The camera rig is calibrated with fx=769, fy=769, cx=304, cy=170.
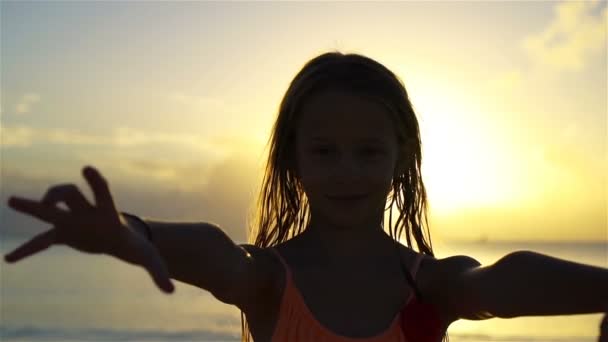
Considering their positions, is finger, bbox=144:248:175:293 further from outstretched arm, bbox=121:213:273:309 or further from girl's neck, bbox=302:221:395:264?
girl's neck, bbox=302:221:395:264

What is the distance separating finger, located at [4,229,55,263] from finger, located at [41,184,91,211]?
84 millimetres

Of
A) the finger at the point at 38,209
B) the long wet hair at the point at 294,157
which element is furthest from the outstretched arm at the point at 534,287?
the finger at the point at 38,209

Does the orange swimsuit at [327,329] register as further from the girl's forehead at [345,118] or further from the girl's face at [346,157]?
the girl's forehead at [345,118]

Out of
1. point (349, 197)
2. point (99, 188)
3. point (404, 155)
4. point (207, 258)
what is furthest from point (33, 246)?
point (404, 155)

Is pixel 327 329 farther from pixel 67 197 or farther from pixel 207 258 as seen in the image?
pixel 67 197

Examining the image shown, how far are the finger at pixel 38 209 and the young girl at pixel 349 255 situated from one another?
1.49ft

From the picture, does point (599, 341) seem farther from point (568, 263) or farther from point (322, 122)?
point (322, 122)

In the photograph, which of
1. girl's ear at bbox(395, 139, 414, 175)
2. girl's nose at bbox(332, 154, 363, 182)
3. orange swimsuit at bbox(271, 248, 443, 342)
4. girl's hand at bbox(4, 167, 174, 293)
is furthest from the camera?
girl's ear at bbox(395, 139, 414, 175)

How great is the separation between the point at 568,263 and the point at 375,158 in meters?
0.91

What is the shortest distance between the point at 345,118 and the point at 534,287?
1.03m

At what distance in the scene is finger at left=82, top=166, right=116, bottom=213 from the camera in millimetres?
1816

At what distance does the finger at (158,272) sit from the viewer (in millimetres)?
1823

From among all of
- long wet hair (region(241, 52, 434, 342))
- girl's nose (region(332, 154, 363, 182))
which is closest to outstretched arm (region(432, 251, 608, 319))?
long wet hair (region(241, 52, 434, 342))

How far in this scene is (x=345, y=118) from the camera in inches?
122
